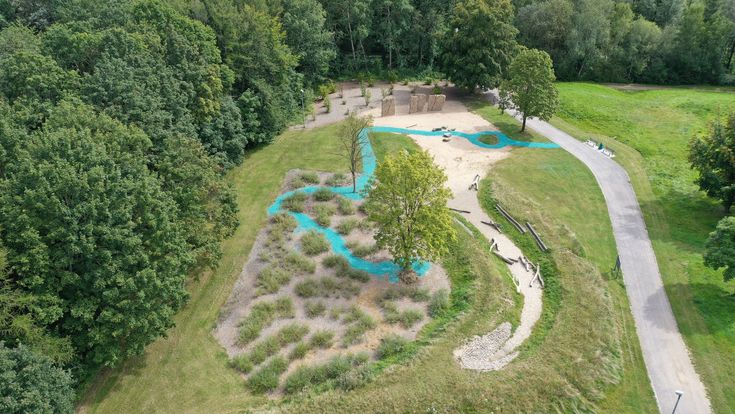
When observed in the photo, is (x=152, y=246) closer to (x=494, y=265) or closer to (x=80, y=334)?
(x=80, y=334)

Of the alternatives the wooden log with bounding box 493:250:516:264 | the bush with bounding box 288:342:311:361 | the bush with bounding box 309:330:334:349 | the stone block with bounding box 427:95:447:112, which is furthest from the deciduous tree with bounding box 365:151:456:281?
the stone block with bounding box 427:95:447:112

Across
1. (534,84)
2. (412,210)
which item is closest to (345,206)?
(412,210)

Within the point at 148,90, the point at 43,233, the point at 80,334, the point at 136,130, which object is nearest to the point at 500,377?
the point at 80,334

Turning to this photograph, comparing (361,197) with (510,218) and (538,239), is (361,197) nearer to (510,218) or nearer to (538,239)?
(510,218)

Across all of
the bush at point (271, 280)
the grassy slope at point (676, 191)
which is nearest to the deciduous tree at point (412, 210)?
the bush at point (271, 280)

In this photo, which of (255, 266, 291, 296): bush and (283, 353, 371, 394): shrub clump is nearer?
(283, 353, 371, 394): shrub clump

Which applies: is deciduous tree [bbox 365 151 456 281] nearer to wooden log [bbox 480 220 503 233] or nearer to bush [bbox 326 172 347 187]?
wooden log [bbox 480 220 503 233]
